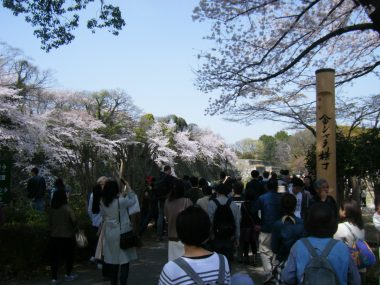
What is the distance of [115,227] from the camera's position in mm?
5539

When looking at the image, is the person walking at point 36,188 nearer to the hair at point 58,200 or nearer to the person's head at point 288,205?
the hair at point 58,200

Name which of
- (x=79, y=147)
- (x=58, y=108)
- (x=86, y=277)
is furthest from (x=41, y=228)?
(x=58, y=108)

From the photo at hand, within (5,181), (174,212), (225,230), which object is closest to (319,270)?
(225,230)

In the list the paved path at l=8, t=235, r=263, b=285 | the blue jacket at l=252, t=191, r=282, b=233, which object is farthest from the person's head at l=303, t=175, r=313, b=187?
the blue jacket at l=252, t=191, r=282, b=233

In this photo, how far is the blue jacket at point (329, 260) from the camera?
2.53 meters

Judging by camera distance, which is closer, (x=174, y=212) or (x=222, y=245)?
(x=222, y=245)

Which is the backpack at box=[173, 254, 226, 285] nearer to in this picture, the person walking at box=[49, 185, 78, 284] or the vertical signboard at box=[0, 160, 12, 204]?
the person walking at box=[49, 185, 78, 284]

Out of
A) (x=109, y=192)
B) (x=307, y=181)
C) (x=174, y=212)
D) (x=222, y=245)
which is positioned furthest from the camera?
(x=307, y=181)

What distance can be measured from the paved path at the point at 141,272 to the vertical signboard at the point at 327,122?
2106 mm

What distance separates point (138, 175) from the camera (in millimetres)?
14305

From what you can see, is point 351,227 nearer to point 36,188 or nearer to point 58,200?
point 58,200

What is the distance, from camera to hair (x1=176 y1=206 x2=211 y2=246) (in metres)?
2.26

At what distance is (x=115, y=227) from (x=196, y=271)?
3564 millimetres

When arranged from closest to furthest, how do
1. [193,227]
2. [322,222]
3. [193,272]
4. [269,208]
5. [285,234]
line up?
[193,272]
[193,227]
[322,222]
[285,234]
[269,208]
